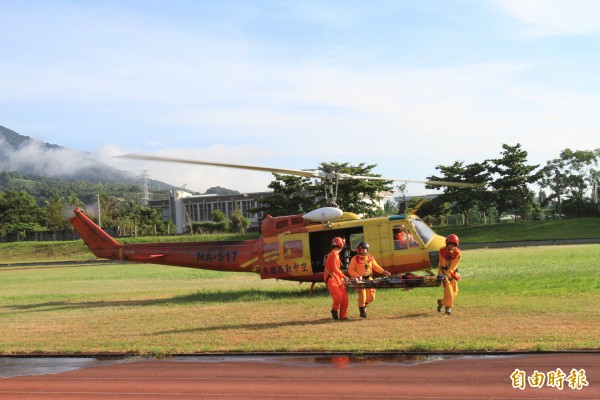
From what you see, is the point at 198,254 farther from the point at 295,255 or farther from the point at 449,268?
the point at 449,268

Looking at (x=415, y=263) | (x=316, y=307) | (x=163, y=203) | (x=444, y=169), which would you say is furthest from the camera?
(x=163, y=203)

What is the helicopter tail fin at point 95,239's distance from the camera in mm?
23125

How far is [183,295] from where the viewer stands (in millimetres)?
22391

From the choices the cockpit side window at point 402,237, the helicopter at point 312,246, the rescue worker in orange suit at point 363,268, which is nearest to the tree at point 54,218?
the helicopter at point 312,246

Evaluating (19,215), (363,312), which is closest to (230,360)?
(363,312)

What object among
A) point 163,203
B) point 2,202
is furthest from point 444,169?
point 163,203

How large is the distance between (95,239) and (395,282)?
42.2ft

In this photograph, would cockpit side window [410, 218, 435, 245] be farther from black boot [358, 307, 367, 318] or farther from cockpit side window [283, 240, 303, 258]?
black boot [358, 307, 367, 318]

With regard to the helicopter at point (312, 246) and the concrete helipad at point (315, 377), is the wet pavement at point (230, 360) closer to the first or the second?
the concrete helipad at point (315, 377)

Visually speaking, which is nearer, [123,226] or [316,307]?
[316,307]

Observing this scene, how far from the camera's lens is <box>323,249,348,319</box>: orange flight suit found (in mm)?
14336

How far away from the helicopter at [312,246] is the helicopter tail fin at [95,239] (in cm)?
123

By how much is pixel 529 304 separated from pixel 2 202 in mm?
97616

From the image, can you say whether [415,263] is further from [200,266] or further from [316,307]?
[200,266]
